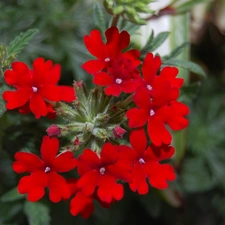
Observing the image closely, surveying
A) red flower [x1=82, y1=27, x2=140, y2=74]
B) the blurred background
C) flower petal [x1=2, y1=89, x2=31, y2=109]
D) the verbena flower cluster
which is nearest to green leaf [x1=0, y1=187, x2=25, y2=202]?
the blurred background

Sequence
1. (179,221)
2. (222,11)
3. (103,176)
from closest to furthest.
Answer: (103,176) → (179,221) → (222,11)

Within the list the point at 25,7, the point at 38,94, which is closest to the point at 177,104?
the point at 38,94

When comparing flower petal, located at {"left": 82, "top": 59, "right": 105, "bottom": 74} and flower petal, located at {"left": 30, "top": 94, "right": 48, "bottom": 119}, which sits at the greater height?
flower petal, located at {"left": 82, "top": 59, "right": 105, "bottom": 74}

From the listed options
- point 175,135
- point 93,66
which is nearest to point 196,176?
point 175,135

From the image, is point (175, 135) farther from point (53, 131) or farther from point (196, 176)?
point (53, 131)

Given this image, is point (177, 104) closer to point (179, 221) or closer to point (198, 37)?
point (179, 221)

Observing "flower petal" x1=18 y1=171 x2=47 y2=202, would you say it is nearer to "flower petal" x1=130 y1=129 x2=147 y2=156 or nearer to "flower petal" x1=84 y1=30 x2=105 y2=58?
"flower petal" x1=130 y1=129 x2=147 y2=156
